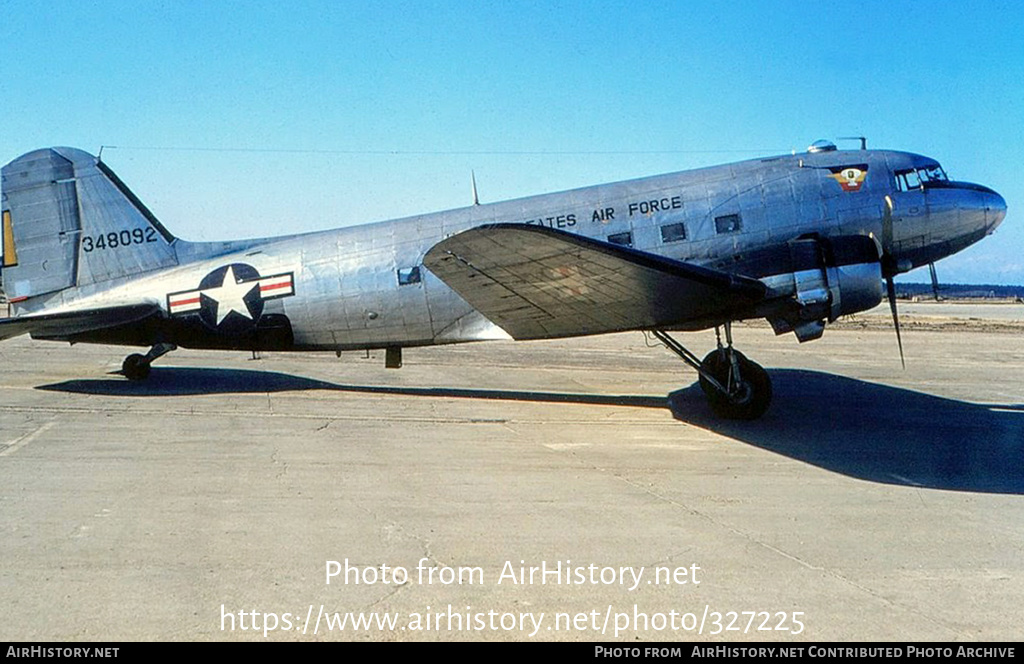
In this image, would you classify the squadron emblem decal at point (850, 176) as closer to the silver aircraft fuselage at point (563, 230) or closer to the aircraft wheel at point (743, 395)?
the silver aircraft fuselage at point (563, 230)

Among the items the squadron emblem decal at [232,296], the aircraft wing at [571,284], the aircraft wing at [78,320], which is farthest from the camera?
the squadron emblem decal at [232,296]

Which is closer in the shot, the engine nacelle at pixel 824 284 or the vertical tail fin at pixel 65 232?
the engine nacelle at pixel 824 284

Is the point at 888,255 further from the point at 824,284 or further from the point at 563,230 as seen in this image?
the point at 563,230

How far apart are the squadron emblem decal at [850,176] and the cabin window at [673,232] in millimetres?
2361

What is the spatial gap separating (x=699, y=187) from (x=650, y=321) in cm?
232

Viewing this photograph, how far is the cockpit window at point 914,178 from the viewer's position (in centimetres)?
1160

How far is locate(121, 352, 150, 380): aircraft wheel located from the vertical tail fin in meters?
1.55

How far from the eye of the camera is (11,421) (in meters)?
9.97

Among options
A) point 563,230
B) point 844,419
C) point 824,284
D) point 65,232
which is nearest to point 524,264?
point 563,230

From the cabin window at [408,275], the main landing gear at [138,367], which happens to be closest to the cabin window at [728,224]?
the cabin window at [408,275]

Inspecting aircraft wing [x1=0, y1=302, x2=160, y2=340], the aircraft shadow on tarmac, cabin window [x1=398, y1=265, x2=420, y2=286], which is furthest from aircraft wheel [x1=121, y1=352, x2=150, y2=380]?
cabin window [x1=398, y1=265, x2=420, y2=286]

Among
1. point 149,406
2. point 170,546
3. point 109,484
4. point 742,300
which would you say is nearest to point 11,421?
point 149,406
